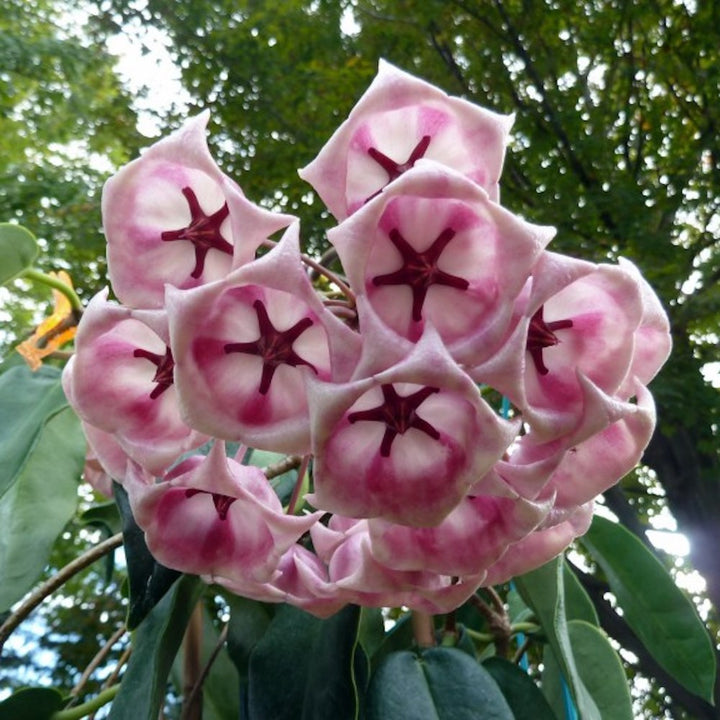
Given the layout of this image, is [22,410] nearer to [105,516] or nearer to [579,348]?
[105,516]

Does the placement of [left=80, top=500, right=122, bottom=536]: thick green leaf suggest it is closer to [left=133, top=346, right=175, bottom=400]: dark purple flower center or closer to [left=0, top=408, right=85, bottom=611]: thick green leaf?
Answer: [left=0, top=408, right=85, bottom=611]: thick green leaf

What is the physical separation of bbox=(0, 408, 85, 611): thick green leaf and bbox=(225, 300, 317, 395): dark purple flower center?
1.10 ft

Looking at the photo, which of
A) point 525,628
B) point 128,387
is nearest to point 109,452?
point 128,387

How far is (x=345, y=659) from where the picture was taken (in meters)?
0.66

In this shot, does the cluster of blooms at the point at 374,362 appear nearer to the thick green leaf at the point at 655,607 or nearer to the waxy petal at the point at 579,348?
the waxy petal at the point at 579,348

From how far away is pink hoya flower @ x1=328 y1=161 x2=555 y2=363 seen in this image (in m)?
0.44

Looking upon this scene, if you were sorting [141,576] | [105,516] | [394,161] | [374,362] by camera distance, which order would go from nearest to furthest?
1. [374,362]
2. [394,161]
3. [141,576]
4. [105,516]

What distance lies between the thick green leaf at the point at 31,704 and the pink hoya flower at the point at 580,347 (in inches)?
21.6

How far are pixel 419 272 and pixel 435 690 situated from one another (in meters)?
0.34

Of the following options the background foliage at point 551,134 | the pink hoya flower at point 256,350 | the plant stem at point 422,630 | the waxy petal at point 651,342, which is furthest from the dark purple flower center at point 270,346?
the background foliage at point 551,134

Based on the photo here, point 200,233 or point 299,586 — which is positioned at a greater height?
point 200,233

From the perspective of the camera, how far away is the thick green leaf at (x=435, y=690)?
0.65 metres

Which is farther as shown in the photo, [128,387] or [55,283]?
A: [55,283]

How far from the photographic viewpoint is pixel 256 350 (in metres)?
0.49
